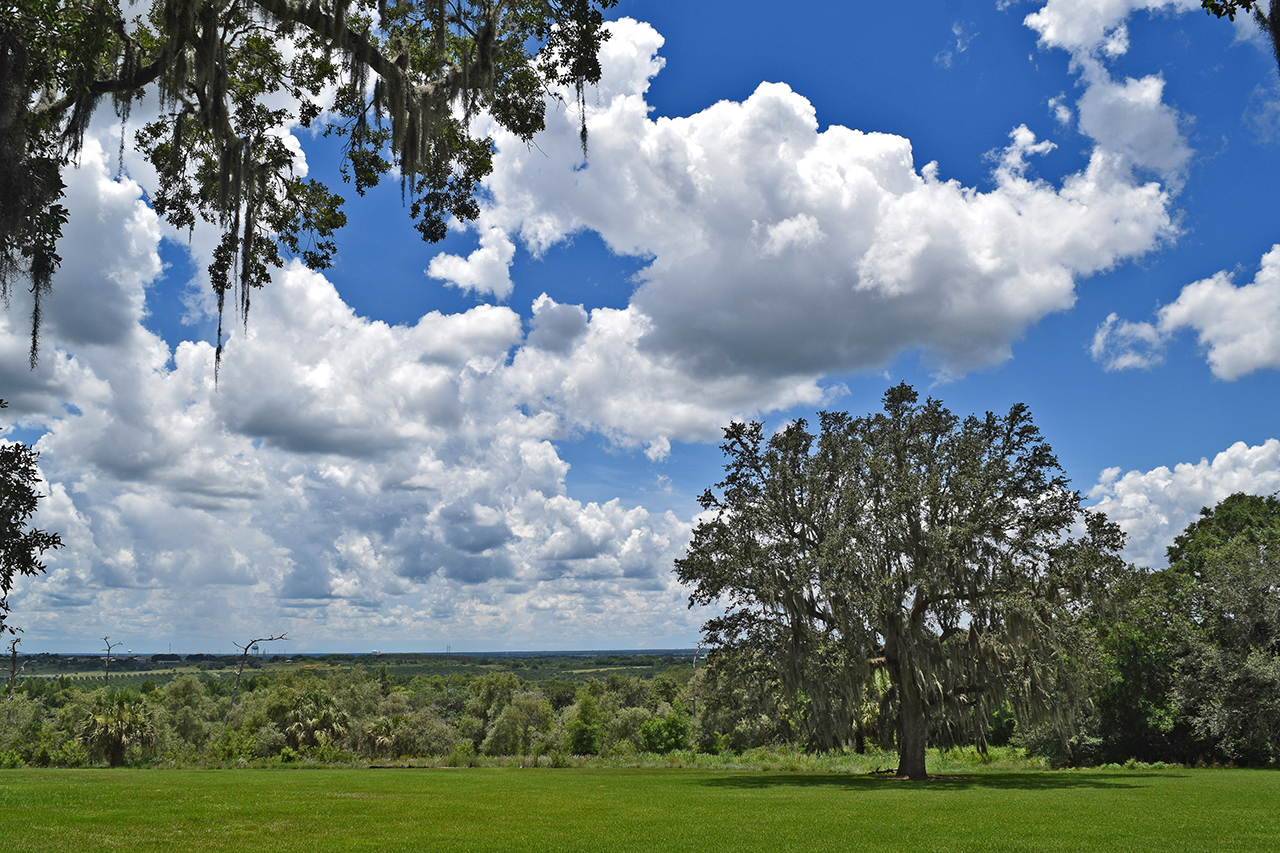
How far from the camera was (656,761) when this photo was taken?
116 ft

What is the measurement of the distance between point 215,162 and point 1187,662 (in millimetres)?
35934

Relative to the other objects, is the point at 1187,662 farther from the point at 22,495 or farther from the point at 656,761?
the point at 22,495

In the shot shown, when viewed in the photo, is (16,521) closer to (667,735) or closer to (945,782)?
(945,782)

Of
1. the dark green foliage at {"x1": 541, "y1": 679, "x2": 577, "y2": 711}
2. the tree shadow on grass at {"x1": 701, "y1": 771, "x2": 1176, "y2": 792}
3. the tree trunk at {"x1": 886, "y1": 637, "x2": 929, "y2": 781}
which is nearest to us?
the tree shadow on grass at {"x1": 701, "y1": 771, "x2": 1176, "y2": 792}

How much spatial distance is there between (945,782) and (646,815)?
1155 cm

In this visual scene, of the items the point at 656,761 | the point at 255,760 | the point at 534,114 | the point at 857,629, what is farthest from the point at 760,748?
the point at 534,114

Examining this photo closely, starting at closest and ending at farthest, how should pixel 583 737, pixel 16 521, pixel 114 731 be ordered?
1. pixel 16 521
2. pixel 114 731
3. pixel 583 737

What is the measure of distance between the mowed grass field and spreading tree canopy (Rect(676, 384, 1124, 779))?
2491mm

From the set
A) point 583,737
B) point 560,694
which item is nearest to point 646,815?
point 583,737

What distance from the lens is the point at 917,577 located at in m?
21.0

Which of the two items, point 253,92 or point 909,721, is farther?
point 909,721

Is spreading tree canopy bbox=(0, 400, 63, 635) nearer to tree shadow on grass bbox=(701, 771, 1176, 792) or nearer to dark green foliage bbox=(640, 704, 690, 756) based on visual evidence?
tree shadow on grass bbox=(701, 771, 1176, 792)

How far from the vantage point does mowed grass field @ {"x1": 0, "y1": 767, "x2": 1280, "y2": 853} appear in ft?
35.8

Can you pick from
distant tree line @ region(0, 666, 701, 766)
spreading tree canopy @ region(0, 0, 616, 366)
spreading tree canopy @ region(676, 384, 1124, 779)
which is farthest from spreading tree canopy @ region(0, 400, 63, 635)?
distant tree line @ region(0, 666, 701, 766)
